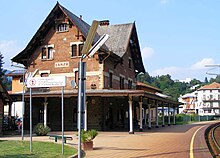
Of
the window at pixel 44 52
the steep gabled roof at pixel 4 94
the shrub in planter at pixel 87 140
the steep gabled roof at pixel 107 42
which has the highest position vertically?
the steep gabled roof at pixel 107 42

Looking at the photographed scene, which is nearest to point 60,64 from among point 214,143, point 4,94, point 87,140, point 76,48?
point 76,48

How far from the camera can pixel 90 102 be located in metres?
27.5

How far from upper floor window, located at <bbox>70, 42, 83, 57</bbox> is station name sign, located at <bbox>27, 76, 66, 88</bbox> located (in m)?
17.8

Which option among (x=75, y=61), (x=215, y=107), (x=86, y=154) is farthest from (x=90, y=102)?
(x=215, y=107)

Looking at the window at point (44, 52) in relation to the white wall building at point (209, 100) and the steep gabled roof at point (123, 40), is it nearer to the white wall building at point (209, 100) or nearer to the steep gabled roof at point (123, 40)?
the steep gabled roof at point (123, 40)

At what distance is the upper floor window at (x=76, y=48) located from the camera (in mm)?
29297

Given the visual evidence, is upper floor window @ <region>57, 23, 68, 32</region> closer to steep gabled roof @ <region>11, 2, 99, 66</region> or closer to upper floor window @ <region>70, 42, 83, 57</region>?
steep gabled roof @ <region>11, 2, 99, 66</region>

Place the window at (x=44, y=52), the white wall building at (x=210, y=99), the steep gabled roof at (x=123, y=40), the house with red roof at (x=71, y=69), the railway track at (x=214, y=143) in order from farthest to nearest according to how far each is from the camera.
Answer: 1. the white wall building at (x=210, y=99)
2. the steep gabled roof at (x=123, y=40)
3. the window at (x=44, y=52)
4. the house with red roof at (x=71, y=69)
5. the railway track at (x=214, y=143)

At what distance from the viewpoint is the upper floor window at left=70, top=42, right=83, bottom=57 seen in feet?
96.1

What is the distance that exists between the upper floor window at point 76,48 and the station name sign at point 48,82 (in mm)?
17804

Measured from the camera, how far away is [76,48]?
29.6 meters

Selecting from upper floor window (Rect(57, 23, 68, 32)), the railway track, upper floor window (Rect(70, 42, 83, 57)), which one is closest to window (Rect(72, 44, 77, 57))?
upper floor window (Rect(70, 42, 83, 57))

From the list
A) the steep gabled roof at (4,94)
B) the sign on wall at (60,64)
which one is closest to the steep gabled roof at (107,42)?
the sign on wall at (60,64)

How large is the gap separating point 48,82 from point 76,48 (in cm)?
1844
